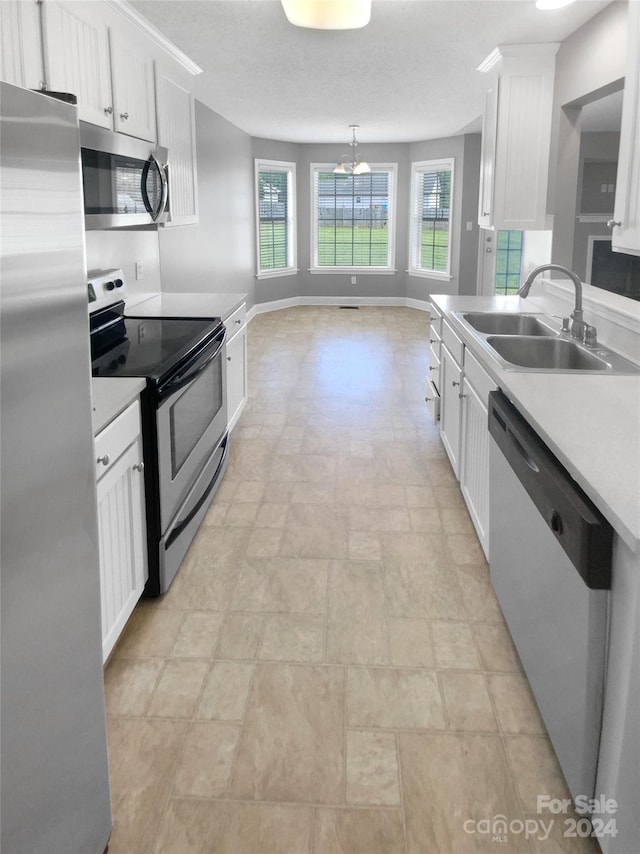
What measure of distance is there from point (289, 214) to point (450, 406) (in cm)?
722

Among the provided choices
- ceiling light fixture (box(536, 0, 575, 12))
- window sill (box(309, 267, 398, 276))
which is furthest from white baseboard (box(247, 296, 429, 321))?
ceiling light fixture (box(536, 0, 575, 12))

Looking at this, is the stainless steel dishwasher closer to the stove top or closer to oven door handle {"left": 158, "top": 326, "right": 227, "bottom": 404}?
oven door handle {"left": 158, "top": 326, "right": 227, "bottom": 404}

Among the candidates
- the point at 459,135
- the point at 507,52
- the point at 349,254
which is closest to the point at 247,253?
the point at 349,254

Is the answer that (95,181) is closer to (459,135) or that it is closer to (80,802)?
(80,802)

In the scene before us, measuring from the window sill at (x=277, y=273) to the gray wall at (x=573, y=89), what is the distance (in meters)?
6.13

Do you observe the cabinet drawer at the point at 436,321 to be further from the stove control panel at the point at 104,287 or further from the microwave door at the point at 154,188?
the stove control panel at the point at 104,287

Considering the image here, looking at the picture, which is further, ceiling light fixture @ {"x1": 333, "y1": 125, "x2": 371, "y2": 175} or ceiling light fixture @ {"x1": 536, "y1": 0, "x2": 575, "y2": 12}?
ceiling light fixture @ {"x1": 333, "y1": 125, "x2": 371, "y2": 175}

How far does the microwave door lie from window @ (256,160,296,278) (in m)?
6.51

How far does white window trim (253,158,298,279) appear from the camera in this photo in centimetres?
966

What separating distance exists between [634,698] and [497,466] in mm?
1144

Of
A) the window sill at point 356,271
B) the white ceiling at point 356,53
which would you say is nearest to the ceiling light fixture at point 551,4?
the white ceiling at point 356,53

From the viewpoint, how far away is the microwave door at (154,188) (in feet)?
10.5

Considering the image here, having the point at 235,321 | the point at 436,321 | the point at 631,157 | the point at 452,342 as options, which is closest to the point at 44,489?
the point at 631,157

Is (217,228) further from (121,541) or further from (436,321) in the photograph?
(121,541)
